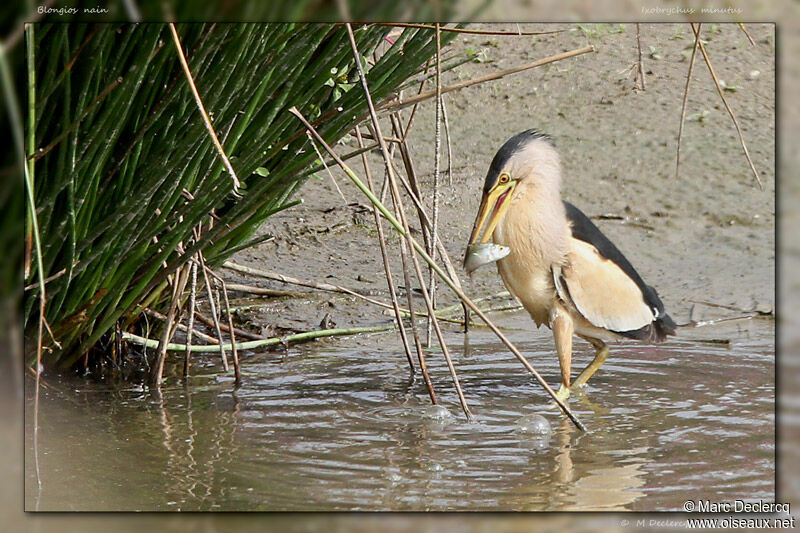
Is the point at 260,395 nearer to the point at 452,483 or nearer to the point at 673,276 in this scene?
the point at 452,483

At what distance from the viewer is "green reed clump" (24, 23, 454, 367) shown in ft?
7.91

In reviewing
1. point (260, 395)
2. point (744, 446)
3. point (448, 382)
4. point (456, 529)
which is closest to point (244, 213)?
A: point (260, 395)

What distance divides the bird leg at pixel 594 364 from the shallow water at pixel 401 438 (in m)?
0.05

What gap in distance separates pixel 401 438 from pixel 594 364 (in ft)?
3.95

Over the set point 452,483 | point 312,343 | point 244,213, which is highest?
point 244,213

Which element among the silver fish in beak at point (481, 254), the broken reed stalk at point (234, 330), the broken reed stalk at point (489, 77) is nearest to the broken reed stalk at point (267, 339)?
the broken reed stalk at point (234, 330)

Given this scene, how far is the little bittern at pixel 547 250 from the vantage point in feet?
12.5

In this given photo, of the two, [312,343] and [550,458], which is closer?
[550,458]

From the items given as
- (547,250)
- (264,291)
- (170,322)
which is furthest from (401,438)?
(264,291)

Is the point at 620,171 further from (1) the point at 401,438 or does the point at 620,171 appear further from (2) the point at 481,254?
(1) the point at 401,438

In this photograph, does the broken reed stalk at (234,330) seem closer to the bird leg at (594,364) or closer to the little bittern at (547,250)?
the little bittern at (547,250)

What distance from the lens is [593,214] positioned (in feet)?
19.2

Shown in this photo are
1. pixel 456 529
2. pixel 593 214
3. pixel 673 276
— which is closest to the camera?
pixel 456 529

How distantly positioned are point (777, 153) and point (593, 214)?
3.40 metres
